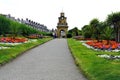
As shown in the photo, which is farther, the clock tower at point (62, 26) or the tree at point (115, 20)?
the clock tower at point (62, 26)

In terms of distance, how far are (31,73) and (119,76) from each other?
11.5ft

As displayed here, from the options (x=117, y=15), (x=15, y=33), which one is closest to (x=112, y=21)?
(x=117, y=15)

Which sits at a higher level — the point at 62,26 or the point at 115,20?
the point at 115,20

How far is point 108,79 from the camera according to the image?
971 centimetres

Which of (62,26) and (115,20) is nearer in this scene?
(115,20)

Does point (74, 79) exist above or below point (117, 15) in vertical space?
below

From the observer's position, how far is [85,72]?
11.7 metres

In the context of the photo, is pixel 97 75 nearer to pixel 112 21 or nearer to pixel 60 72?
pixel 60 72

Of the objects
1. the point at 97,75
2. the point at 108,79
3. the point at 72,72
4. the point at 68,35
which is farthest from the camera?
the point at 68,35

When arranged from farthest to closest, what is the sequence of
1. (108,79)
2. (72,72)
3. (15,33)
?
(15,33)
(72,72)
(108,79)

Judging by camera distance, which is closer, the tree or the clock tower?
the tree

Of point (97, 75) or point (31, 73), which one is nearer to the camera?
point (97, 75)

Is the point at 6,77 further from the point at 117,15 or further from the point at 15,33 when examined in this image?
the point at 15,33

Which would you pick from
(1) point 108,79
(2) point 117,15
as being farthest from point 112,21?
(1) point 108,79
